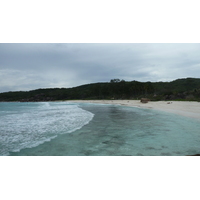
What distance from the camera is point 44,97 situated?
115688mm

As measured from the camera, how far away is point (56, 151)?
5.20m

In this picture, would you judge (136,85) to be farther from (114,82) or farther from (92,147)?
(92,147)

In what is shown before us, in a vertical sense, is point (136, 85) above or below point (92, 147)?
above

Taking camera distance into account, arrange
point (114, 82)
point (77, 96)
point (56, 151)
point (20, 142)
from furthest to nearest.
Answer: point (77, 96) < point (114, 82) < point (20, 142) < point (56, 151)

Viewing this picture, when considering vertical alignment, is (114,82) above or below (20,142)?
above

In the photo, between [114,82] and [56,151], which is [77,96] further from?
[56,151]

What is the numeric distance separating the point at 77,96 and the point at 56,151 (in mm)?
99198

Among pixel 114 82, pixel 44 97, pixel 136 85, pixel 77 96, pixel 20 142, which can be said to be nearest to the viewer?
pixel 20 142
